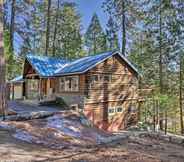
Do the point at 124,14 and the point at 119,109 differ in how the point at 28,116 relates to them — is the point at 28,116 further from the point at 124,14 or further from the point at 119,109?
the point at 124,14

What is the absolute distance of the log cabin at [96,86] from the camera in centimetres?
1992

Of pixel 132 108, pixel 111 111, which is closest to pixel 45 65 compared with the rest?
pixel 111 111

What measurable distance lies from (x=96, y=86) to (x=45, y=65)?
5871mm

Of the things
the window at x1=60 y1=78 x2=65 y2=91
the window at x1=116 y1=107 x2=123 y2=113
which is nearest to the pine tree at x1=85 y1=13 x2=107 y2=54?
the window at x1=60 y1=78 x2=65 y2=91

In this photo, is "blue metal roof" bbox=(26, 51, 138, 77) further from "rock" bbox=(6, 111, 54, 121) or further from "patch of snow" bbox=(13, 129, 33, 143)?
"patch of snow" bbox=(13, 129, 33, 143)

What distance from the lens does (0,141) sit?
360 inches

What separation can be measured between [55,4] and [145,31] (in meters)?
13.9

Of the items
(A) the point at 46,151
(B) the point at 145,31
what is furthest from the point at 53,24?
(A) the point at 46,151

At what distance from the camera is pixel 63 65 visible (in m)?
24.2

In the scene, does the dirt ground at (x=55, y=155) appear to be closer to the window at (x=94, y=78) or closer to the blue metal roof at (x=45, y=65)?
the window at (x=94, y=78)

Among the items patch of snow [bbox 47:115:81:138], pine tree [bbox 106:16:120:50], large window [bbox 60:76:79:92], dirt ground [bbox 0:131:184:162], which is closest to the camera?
dirt ground [bbox 0:131:184:162]

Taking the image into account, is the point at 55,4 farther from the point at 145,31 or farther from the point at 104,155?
the point at 104,155

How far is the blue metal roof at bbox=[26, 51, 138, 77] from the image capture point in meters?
20.3

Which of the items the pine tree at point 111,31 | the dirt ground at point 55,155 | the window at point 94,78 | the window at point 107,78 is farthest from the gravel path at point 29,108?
the pine tree at point 111,31
